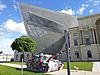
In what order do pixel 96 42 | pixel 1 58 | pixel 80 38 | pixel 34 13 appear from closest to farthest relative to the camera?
pixel 96 42 < pixel 80 38 < pixel 34 13 < pixel 1 58

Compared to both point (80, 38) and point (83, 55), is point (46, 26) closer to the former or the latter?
point (80, 38)

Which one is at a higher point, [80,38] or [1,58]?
[80,38]

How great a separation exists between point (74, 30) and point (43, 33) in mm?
13696

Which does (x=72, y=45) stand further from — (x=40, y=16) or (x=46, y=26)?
(x=40, y=16)

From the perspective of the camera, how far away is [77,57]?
55.8 m

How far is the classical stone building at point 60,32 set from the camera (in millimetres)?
52594

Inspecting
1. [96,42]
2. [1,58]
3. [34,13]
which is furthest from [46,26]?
[1,58]

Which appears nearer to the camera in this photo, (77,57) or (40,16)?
(77,57)

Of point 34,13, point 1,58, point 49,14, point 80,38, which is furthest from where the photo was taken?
point 1,58

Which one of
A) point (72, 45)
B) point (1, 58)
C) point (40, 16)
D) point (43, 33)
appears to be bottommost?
point (1, 58)

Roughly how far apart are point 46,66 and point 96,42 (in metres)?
36.3

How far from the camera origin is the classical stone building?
5259 cm

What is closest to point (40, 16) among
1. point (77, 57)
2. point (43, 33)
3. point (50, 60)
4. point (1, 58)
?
point (43, 33)

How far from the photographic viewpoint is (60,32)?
62438mm
